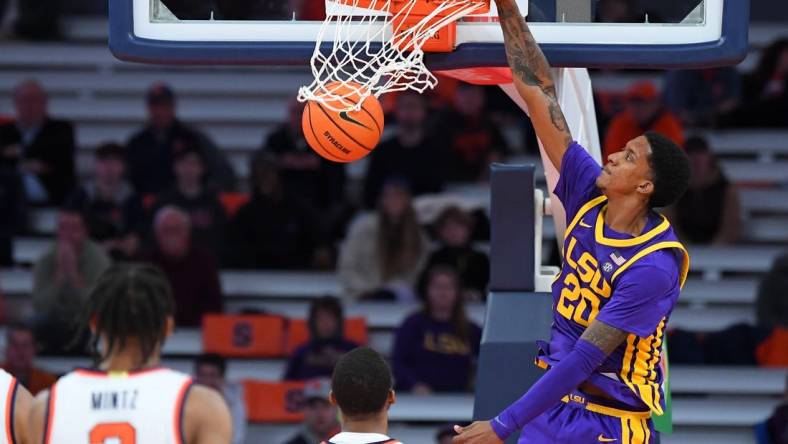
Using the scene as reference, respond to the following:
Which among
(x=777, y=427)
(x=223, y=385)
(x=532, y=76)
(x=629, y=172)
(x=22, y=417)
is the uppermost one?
(x=532, y=76)

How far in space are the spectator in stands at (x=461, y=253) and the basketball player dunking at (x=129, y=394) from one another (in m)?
5.08

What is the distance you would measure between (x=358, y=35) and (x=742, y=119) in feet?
20.4

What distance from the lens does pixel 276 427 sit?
8.73m

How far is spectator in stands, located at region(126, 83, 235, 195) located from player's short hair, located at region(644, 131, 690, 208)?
5.73 metres

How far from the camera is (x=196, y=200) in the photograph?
9.55m

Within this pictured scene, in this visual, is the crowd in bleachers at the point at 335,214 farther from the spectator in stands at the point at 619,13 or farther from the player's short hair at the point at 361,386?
the player's short hair at the point at 361,386

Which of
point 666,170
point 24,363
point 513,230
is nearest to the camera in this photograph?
point 666,170

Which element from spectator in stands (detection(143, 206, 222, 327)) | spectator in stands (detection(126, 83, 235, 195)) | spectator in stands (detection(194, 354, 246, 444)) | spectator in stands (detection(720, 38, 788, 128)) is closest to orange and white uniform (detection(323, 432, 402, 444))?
spectator in stands (detection(194, 354, 246, 444))

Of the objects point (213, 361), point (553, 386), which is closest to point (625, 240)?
point (553, 386)

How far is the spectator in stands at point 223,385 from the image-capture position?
8.26 meters

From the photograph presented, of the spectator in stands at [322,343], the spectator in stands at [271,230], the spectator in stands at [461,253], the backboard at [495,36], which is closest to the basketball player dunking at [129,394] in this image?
the backboard at [495,36]

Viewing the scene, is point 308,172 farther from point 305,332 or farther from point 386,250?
point 305,332

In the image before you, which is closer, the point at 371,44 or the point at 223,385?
the point at 371,44

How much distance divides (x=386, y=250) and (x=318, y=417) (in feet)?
5.08
